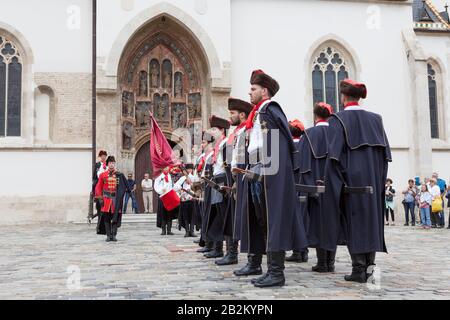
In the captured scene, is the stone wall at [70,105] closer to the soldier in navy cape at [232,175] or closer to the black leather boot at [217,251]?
the black leather boot at [217,251]

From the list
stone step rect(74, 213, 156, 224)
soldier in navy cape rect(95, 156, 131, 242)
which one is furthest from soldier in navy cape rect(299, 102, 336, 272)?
stone step rect(74, 213, 156, 224)

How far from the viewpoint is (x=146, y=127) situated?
2077 centimetres

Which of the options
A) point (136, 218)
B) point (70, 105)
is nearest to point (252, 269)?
point (136, 218)

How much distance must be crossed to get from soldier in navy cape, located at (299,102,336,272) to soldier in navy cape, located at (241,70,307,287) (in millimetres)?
963

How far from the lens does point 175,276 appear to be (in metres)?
6.00

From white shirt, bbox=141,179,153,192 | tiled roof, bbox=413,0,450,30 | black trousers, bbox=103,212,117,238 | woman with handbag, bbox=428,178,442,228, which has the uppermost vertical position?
tiled roof, bbox=413,0,450,30

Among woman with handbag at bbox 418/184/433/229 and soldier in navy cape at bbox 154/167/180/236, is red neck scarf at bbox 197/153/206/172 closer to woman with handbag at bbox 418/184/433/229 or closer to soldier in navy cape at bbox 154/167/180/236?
soldier in navy cape at bbox 154/167/180/236

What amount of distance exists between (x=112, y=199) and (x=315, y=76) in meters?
12.9

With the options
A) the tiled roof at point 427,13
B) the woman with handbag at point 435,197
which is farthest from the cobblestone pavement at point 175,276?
the tiled roof at point 427,13

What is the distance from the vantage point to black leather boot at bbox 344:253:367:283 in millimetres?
5562

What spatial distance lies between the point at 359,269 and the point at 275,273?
3.43 feet

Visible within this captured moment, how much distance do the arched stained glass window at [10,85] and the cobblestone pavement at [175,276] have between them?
10172mm

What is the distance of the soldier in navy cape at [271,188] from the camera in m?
5.27

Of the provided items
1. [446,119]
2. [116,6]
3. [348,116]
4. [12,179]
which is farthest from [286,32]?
[348,116]
